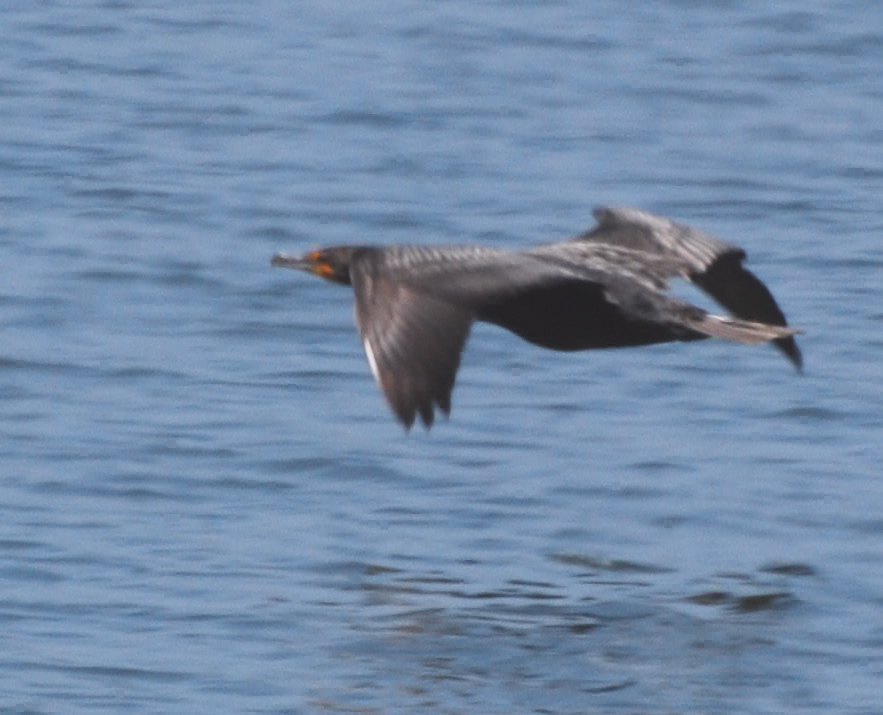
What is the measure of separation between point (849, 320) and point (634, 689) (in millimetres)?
4112

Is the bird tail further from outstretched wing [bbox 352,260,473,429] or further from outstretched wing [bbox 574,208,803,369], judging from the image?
outstretched wing [bbox 352,260,473,429]

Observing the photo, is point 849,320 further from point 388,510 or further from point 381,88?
point 381,88

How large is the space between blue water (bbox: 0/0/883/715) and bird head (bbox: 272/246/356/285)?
0.89m

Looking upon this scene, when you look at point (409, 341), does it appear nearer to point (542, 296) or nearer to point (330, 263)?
point (542, 296)

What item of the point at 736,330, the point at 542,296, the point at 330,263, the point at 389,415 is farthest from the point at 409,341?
the point at 389,415

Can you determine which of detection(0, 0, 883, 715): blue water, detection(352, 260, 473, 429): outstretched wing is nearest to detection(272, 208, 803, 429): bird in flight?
detection(352, 260, 473, 429): outstretched wing

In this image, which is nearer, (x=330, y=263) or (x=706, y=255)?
(x=330, y=263)

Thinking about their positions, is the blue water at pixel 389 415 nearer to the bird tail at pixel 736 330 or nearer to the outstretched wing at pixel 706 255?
the outstretched wing at pixel 706 255

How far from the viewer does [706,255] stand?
834 cm

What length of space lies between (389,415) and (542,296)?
229 centimetres

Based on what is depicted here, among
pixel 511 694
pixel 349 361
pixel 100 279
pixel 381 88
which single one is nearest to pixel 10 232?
pixel 100 279

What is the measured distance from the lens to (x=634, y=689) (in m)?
7.16

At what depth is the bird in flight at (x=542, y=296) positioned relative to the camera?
6.75 metres

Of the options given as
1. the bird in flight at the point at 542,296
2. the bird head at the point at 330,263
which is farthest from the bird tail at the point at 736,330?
the bird head at the point at 330,263
